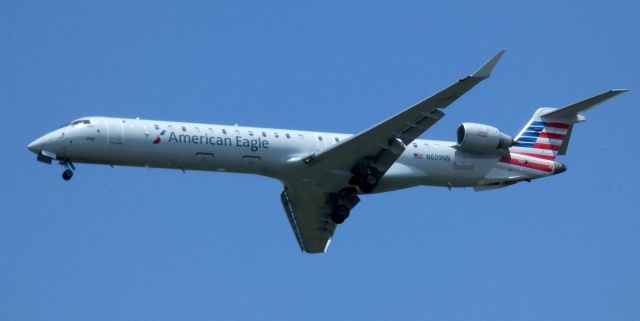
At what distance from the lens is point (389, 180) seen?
31.6 meters

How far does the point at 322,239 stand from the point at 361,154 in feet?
17.8

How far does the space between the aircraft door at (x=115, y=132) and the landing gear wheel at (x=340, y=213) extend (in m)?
6.74

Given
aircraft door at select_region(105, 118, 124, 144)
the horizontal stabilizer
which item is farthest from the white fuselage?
the horizontal stabilizer

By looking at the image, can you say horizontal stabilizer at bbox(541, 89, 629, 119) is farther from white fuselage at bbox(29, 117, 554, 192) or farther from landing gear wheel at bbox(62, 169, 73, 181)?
landing gear wheel at bbox(62, 169, 73, 181)

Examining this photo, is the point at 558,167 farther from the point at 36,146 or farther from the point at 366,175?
the point at 36,146

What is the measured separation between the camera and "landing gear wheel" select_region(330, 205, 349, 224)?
106 feet

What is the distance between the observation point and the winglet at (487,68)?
27.7 meters

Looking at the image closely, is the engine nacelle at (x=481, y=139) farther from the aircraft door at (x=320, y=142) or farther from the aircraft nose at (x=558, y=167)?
the aircraft door at (x=320, y=142)

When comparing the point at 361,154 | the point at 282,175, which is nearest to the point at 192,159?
the point at 282,175

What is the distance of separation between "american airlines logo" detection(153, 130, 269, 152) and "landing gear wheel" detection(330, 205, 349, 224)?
327 cm

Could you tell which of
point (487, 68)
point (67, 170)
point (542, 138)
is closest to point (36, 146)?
point (67, 170)

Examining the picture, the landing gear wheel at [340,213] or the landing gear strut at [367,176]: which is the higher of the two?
the landing gear strut at [367,176]

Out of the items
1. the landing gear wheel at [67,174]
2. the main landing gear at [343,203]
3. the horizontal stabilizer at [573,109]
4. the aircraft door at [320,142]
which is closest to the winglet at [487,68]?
the horizontal stabilizer at [573,109]

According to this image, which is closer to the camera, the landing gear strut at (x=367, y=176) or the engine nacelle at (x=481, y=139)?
the landing gear strut at (x=367, y=176)
